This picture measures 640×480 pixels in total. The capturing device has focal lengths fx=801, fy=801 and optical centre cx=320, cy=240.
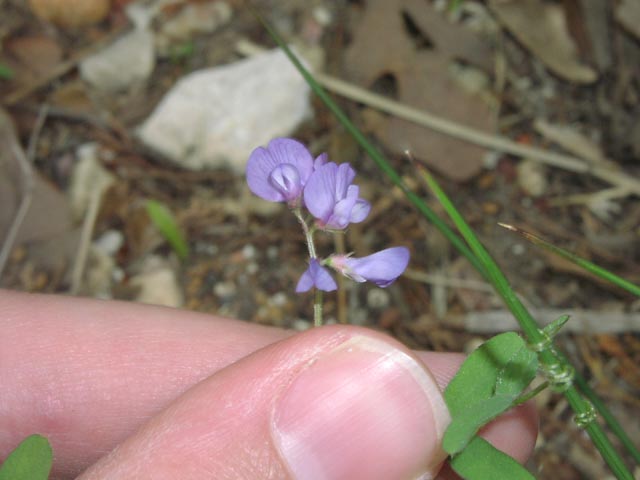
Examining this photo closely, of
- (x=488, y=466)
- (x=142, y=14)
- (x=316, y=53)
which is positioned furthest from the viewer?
(x=142, y=14)

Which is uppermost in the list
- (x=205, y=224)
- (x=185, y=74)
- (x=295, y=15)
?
(x=295, y=15)

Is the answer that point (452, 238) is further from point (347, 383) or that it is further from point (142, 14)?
point (142, 14)

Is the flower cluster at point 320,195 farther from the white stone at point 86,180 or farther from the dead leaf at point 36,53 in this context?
the dead leaf at point 36,53

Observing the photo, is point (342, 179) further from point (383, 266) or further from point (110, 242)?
point (110, 242)

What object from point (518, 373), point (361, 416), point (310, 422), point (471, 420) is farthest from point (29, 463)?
point (518, 373)

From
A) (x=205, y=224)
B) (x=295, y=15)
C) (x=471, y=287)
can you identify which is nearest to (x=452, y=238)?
(x=471, y=287)

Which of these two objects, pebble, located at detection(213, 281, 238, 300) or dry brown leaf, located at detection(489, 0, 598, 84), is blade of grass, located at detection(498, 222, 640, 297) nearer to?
pebble, located at detection(213, 281, 238, 300)

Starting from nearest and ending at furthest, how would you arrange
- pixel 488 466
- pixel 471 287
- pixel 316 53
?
1. pixel 488 466
2. pixel 471 287
3. pixel 316 53
